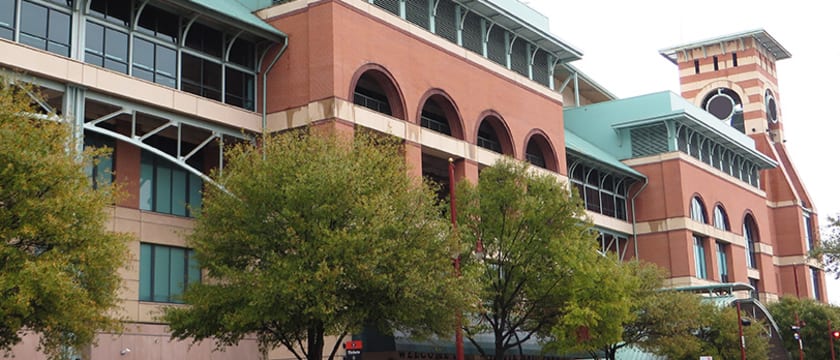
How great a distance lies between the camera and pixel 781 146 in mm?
98625

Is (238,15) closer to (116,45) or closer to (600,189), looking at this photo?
(116,45)

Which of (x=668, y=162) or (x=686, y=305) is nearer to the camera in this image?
(x=686, y=305)

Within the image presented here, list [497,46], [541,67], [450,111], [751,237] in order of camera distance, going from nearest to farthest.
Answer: [450,111], [497,46], [541,67], [751,237]

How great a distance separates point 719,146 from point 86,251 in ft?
210

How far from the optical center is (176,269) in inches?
1528

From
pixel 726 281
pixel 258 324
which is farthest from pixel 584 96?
pixel 258 324

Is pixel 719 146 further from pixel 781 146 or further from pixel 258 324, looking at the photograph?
pixel 258 324

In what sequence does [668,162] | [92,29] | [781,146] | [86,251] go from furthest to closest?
[781,146] → [668,162] → [92,29] → [86,251]

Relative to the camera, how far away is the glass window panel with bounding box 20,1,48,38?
109 feet

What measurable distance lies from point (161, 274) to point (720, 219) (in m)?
51.3

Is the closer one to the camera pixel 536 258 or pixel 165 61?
pixel 165 61

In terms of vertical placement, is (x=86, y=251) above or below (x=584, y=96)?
below

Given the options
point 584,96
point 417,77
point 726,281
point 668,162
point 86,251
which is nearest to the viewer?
point 86,251

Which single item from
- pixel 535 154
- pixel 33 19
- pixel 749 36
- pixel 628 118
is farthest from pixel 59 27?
pixel 749 36
